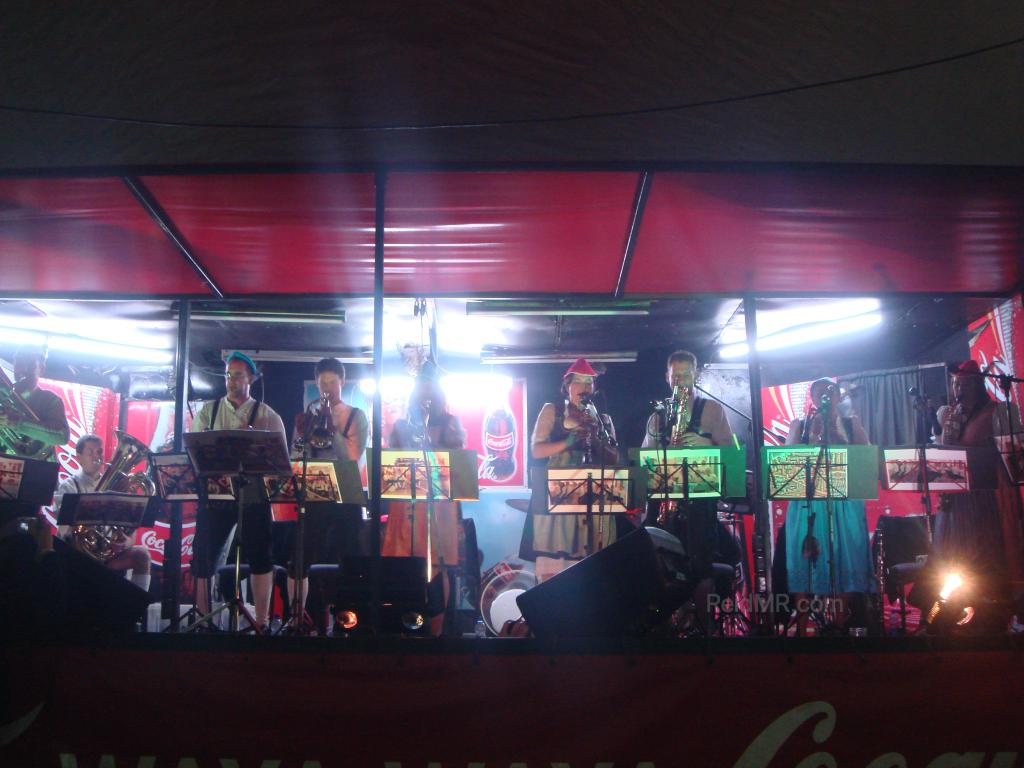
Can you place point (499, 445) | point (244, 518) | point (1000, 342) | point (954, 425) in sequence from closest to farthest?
point (244, 518), point (954, 425), point (1000, 342), point (499, 445)

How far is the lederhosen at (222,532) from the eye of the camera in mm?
6539

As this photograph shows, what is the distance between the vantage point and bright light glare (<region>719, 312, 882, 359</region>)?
33.4 feet

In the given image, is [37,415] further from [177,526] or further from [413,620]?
[413,620]

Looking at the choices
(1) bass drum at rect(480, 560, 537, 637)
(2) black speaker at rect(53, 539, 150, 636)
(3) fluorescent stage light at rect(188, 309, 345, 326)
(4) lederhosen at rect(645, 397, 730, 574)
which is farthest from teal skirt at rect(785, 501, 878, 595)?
(3) fluorescent stage light at rect(188, 309, 345, 326)

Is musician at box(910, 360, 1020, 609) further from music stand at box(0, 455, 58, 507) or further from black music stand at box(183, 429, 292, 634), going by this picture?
music stand at box(0, 455, 58, 507)

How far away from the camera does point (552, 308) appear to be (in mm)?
9664

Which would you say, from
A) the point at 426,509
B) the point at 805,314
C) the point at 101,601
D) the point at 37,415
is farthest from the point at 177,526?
the point at 805,314

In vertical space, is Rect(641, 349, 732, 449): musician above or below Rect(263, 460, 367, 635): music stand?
above

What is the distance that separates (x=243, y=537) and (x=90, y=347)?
6238 mm

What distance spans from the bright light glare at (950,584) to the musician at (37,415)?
7.92m

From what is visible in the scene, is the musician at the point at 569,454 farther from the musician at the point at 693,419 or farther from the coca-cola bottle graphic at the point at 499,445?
the coca-cola bottle graphic at the point at 499,445

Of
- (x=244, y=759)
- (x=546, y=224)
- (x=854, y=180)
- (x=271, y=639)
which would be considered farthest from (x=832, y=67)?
(x=244, y=759)

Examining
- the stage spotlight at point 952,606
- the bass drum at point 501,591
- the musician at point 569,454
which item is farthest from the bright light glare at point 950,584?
the bass drum at point 501,591

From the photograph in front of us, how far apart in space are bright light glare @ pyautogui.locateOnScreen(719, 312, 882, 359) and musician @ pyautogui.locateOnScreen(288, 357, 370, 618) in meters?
5.42
